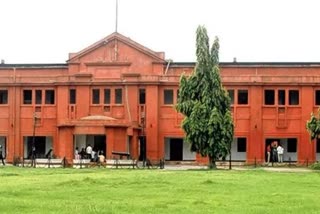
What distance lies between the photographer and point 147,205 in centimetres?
2031

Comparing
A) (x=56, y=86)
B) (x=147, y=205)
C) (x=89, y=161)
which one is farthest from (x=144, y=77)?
(x=147, y=205)

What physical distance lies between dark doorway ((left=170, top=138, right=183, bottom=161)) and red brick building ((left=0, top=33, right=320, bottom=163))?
6 cm

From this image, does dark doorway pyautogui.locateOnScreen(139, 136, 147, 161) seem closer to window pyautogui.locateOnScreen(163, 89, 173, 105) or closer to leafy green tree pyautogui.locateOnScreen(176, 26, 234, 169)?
window pyautogui.locateOnScreen(163, 89, 173, 105)

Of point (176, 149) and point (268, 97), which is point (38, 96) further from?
point (268, 97)

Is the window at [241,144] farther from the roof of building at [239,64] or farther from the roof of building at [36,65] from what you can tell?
the roof of building at [36,65]

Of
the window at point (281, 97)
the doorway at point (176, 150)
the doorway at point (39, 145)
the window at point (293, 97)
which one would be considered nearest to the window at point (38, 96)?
the doorway at point (39, 145)

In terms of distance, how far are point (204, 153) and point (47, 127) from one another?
17857 millimetres

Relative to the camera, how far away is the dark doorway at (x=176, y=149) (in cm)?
6406

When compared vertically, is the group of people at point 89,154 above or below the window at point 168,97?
below

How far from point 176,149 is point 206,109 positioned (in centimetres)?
1543

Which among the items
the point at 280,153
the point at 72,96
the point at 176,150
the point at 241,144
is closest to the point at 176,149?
the point at 176,150

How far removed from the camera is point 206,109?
162 feet

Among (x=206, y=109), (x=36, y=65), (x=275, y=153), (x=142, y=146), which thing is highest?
(x=36, y=65)

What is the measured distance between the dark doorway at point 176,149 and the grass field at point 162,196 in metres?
32.8
